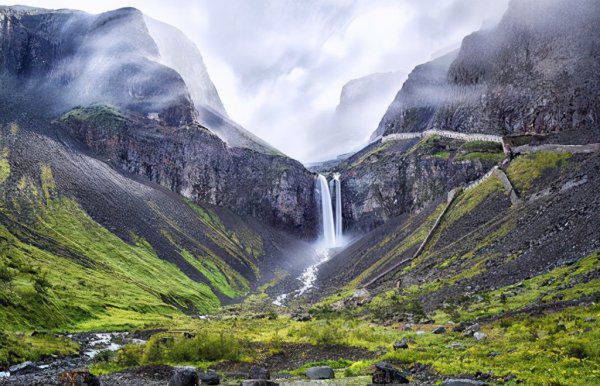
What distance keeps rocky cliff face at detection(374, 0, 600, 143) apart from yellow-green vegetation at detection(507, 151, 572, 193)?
19.7ft

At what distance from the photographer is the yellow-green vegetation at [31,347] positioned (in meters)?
33.4

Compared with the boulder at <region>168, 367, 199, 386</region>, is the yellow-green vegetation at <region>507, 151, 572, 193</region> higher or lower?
higher

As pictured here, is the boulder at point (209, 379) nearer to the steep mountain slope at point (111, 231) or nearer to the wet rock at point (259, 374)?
the wet rock at point (259, 374)

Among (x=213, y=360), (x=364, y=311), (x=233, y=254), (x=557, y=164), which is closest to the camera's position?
(x=213, y=360)

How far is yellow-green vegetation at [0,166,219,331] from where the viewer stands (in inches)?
2137

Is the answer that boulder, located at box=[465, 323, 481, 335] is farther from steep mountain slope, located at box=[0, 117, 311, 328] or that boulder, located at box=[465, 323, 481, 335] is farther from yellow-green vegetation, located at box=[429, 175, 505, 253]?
yellow-green vegetation, located at box=[429, 175, 505, 253]

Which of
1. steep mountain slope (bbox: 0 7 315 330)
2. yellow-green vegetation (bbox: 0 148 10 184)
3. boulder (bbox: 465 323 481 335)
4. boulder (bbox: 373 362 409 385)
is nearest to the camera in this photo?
boulder (bbox: 373 362 409 385)

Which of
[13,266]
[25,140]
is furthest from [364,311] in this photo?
[25,140]

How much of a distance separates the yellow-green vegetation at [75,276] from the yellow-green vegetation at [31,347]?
7520 mm

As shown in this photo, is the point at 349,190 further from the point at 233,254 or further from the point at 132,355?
the point at 132,355

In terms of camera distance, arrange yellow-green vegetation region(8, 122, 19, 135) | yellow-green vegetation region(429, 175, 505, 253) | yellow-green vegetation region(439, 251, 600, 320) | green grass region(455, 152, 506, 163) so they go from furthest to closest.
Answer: yellow-green vegetation region(8, 122, 19, 135)
green grass region(455, 152, 506, 163)
yellow-green vegetation region(429, 175, 505, 253)
yellow-green vegetation region(439, 251, 600, 320)

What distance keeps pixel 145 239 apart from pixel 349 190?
310 feet

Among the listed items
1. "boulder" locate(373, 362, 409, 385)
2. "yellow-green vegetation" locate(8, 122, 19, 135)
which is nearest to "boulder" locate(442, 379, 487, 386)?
"boulder" locate(373, 362, 409, 385)

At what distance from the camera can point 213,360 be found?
32.5 m
